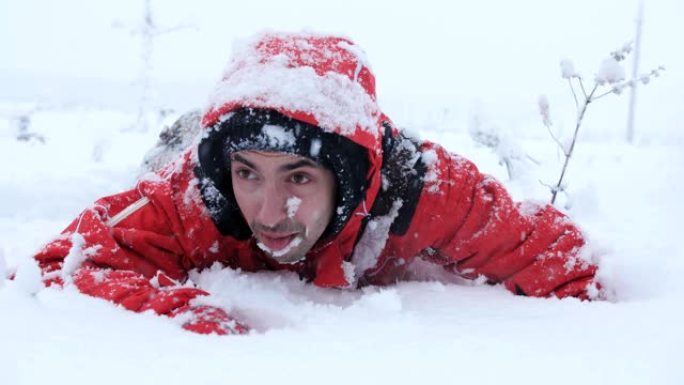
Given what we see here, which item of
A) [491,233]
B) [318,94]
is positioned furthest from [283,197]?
[491,233]

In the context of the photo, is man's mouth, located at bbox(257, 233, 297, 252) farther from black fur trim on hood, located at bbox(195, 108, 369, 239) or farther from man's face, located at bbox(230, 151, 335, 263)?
black fur trim on hood, located at bbox(195, 108, 369, 239)

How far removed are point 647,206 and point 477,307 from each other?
9.12ft

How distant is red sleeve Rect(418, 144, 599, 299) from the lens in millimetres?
1947

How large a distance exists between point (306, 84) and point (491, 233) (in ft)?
2.76

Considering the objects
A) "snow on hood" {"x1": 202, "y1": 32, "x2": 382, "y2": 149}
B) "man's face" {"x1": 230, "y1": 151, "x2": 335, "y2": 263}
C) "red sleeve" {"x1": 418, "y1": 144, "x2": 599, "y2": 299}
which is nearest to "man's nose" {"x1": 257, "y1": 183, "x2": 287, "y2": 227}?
"man's face" {"x1": 230, "y1": 151, "x2": 335, "y2": 263}

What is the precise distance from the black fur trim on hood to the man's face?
0.04 m

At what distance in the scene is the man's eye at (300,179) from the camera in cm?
179

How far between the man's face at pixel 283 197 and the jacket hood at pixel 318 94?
126mm

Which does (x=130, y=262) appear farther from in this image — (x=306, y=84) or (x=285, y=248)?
(x=306, y=84)

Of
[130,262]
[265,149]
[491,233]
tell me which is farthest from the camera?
[491,233]

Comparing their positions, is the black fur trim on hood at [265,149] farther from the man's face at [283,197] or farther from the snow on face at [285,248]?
the snow on face at [285,248]

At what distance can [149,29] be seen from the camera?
36.4 ft

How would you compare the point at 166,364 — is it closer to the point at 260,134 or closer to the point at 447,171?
the point at 260,134

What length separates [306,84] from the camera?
1717mm
